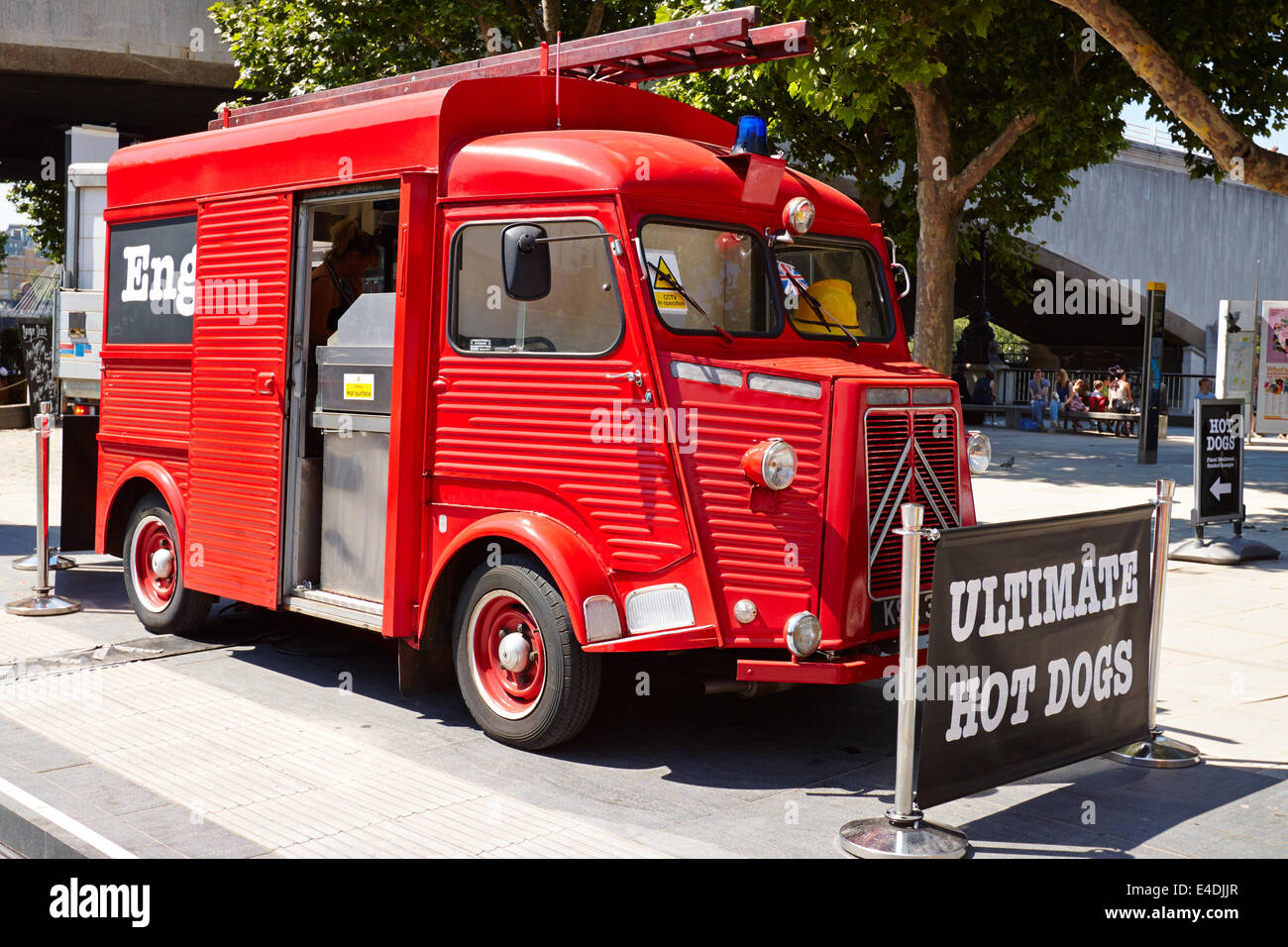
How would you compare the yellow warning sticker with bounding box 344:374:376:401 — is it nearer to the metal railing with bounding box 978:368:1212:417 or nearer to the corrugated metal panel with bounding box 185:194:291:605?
the corrugated metal panel with bounding box 185:194:291:605

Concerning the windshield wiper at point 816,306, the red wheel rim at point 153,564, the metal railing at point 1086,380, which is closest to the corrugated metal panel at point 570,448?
the windshield wiper at point 816,306

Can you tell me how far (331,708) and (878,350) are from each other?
3.40 m

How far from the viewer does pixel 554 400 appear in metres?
6.18

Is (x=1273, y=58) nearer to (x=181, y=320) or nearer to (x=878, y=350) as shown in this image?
(x=878, y=350)

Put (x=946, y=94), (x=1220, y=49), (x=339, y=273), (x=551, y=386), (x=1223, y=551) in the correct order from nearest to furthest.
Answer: (x=551, y=386) → (x=339, y=273) → (x=1223, y=551) → (x=1220, y=49) → (x=946, y=94)

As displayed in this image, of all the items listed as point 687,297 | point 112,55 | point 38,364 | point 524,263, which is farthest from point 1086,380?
point 524,263

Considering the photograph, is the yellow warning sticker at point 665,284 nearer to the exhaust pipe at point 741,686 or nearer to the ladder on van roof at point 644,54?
the ladder on van roof at point 644,54

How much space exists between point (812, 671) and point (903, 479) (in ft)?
3.19

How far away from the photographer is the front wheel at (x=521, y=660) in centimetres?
599

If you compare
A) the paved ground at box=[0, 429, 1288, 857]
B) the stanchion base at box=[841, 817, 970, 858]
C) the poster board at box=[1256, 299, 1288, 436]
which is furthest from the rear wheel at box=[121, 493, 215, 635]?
the poster board at box=[1256, 299, 1288, 436]

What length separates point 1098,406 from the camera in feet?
108

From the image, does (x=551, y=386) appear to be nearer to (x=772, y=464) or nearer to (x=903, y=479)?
(x=772, y=464)

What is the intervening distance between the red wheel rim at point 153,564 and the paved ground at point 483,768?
267 millimetres

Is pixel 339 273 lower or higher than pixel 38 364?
higher
